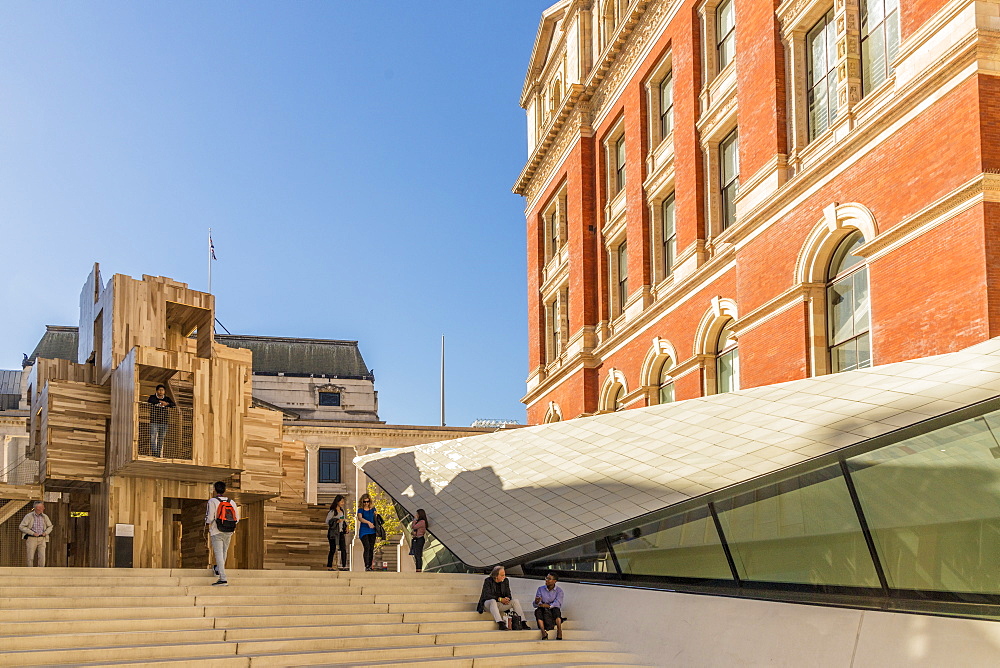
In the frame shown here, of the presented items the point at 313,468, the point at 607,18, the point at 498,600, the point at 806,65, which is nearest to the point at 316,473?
the point at 313,468

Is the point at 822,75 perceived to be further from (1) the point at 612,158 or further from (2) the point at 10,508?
(2) the point at 10,508

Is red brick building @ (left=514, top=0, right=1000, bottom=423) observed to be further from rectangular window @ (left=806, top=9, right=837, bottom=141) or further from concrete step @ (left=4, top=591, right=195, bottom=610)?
concrete step @ (left=4, top=591, right=195, bottom=610)

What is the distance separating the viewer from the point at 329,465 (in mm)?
61469

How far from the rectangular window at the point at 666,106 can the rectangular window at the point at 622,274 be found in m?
4.70

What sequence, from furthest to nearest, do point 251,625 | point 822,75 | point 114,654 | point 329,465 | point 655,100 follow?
1. point 329,465
2. point 655,100
3. point 822,75
4. point 251,625
5. point 114,654

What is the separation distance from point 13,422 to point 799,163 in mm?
47180

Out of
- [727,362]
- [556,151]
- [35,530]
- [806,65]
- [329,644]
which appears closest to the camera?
[329,644]

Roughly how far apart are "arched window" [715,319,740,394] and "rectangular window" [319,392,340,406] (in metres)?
50.3

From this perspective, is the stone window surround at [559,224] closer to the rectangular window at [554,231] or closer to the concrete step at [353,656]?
the rectangular window at [554,231]

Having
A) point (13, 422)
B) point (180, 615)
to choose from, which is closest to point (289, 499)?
point (180, 615)

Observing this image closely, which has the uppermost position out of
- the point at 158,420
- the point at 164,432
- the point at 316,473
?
the point at 158,420

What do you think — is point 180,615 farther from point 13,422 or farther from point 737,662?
point 13,422

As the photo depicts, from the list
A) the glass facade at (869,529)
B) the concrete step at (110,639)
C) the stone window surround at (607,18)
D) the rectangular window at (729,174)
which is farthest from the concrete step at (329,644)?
the stone window surround at (607,18)

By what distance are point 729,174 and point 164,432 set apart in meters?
15.4
